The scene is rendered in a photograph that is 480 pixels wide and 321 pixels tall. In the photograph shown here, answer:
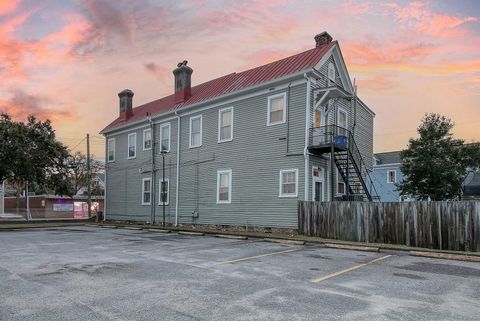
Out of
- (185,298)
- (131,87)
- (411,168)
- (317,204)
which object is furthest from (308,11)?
(131,87)

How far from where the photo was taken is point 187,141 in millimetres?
24891

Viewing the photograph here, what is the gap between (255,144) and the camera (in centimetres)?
2070

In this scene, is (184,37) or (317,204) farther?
(184,37)

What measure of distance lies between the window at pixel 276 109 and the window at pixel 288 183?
255 cm

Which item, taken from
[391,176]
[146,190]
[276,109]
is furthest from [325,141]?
[391,176]

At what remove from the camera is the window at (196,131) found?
2412 cm

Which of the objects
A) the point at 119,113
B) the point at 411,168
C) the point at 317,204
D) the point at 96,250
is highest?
the point at 119,113

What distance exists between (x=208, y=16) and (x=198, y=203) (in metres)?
10.6

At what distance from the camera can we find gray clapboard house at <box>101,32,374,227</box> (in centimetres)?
1897

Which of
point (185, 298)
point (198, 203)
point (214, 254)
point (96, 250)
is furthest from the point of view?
point (198, 203)

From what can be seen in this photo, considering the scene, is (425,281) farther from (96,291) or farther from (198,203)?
(198,203)

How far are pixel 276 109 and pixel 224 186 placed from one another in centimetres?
535

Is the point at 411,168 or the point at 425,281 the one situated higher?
the point at 411,168

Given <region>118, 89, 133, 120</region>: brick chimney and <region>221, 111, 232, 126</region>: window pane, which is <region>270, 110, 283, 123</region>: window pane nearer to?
<region>221, 111, 232, 126</region>: window pane
